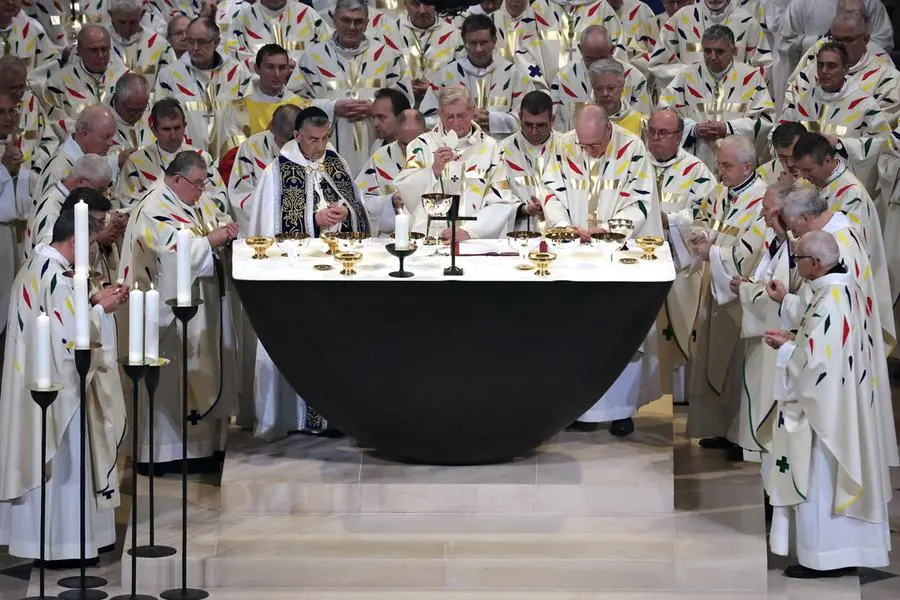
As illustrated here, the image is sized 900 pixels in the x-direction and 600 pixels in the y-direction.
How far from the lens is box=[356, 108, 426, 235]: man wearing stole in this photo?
1059 centimetres

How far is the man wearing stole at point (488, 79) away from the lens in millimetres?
11961

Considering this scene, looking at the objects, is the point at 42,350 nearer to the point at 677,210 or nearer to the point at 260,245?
the point at 260,245

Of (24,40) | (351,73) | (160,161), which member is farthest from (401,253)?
(24,40)

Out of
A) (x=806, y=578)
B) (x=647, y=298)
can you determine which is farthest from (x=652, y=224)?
(x=806, y=578)

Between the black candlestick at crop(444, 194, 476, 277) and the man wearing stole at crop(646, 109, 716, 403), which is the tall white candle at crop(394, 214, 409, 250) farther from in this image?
the man wearing stole at crop(646, 109, 716, 403)

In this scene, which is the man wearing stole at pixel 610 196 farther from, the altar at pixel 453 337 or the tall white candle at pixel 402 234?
the tall white candle at pixel 402 234

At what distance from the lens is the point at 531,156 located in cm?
1067

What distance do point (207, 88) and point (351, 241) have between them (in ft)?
11.3

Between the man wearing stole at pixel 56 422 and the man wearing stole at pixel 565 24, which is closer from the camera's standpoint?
the man wearing stole at pixel 56 422

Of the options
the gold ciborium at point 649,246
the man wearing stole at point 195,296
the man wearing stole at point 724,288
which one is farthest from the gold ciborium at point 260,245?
the man wearing stole at point 724,288

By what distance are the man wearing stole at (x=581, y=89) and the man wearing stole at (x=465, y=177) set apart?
208 centimetres

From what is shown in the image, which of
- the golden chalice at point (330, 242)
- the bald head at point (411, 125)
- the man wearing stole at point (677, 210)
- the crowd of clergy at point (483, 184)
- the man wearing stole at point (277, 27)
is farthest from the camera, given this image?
the man wearing stole at point (277, 27)

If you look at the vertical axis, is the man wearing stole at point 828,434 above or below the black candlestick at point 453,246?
below

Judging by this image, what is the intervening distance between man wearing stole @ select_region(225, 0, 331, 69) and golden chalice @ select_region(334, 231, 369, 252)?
156 inches
